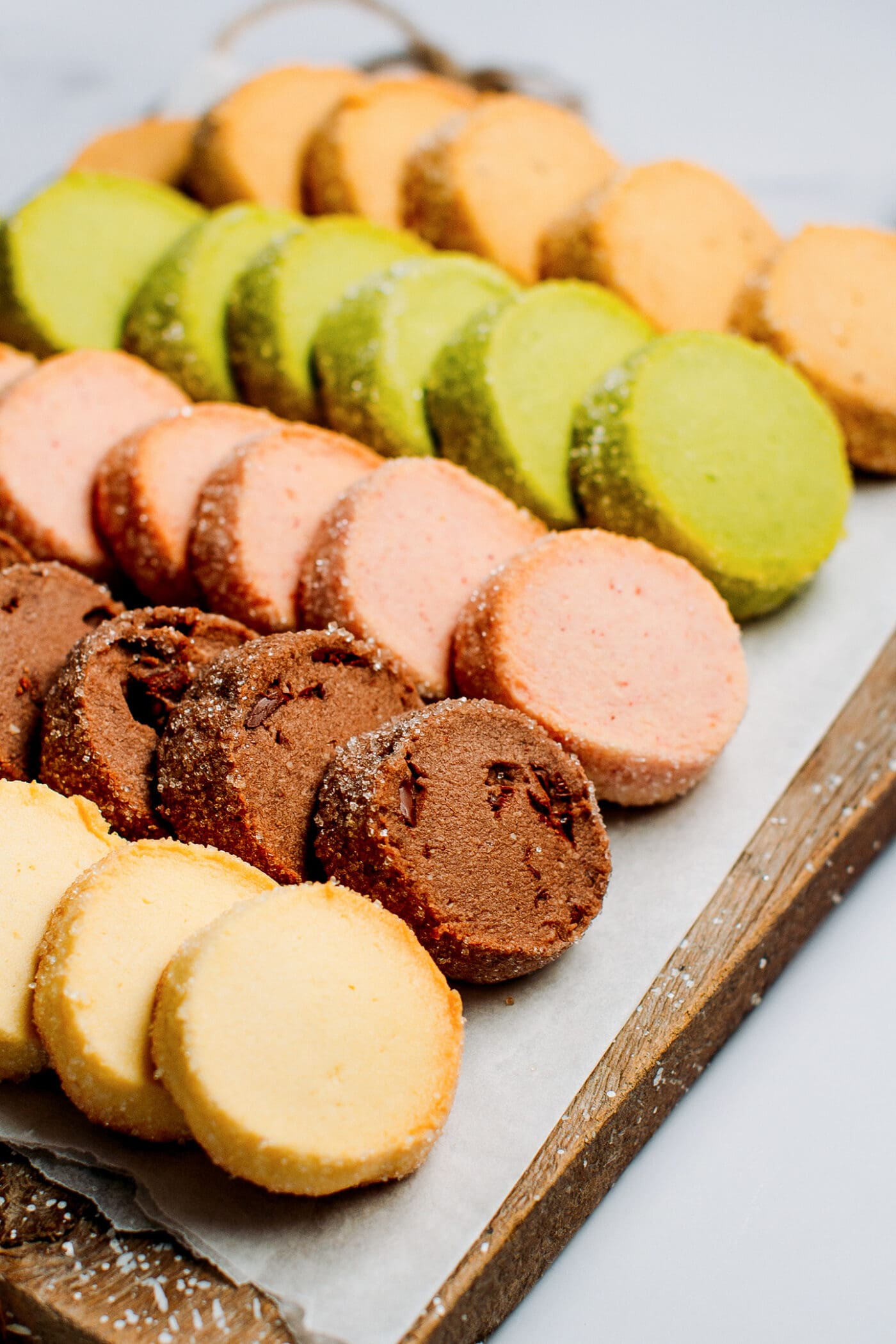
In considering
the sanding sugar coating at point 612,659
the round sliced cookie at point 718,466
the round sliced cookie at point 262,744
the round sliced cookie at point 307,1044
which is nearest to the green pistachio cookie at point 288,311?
the round sliced cookie at point 718,466

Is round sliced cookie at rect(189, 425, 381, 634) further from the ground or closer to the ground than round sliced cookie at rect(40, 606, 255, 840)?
further from the ground

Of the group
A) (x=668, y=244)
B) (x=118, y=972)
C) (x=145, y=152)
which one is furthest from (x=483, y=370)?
(x=145, y=152)

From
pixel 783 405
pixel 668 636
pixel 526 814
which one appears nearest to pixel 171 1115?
pixel 526 814

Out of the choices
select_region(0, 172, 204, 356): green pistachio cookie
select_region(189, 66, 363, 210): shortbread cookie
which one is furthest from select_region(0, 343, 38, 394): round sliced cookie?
select_region(189, 66, 363, 210): shortbread cookie

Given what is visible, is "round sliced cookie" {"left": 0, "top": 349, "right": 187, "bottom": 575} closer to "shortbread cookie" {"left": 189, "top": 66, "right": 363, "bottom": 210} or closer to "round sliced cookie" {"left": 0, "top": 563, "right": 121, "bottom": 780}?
"round sliced cookie" {"left": 0, "top": 563, "right": 121, "bottom": 780}

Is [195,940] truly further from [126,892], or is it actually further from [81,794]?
[81,794]

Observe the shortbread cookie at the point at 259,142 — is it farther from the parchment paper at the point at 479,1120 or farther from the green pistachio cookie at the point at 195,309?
the parchment paper at the point at 479,1120
